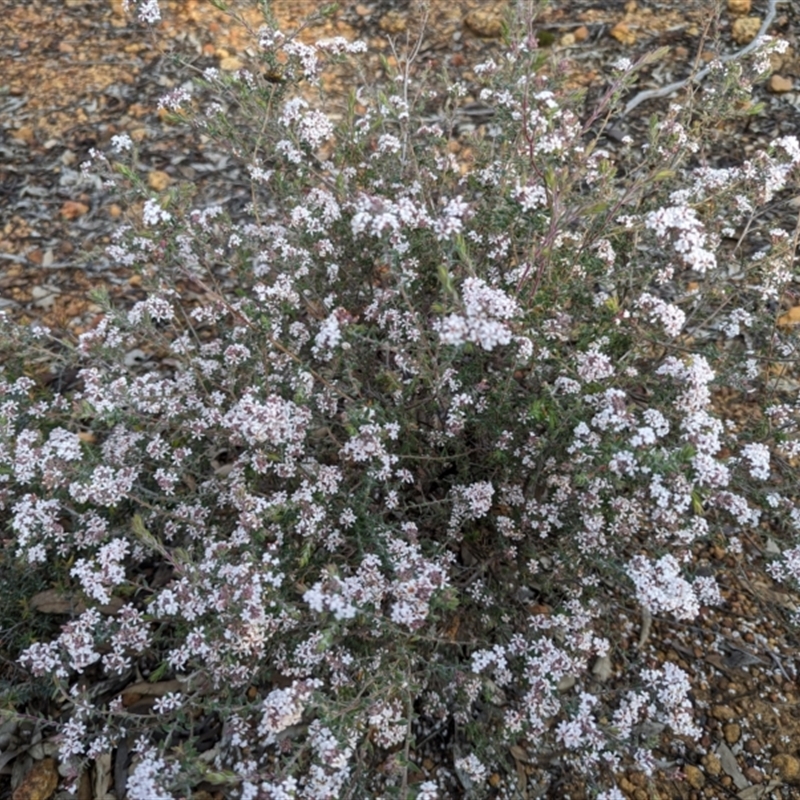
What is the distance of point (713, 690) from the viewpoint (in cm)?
347

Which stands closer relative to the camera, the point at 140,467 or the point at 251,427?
the point at 251,427

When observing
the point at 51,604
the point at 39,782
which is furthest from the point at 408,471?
the point at 39,782

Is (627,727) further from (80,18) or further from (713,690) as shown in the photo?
(80,18)

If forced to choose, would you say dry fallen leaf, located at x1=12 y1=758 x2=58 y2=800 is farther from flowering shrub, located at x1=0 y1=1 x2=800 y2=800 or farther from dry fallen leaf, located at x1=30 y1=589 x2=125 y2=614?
dry fallen leaf, located at x1=30 y1=589 x2=125 y2=614

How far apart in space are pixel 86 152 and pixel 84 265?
3.59 ft

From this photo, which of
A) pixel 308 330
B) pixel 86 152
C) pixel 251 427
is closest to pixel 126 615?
pixel 251 427

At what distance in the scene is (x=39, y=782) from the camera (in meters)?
3.18

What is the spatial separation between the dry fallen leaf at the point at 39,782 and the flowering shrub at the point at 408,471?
232 mm

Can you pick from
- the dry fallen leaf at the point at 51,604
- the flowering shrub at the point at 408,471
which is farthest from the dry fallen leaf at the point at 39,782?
the dry fallen leaf at the point at 51,604

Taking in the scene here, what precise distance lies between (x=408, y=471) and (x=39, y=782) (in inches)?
81.8

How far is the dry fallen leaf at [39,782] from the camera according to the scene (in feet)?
10.3

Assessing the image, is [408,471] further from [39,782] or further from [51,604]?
[39,782]

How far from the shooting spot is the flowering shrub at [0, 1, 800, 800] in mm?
2555

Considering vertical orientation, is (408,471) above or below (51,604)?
above
